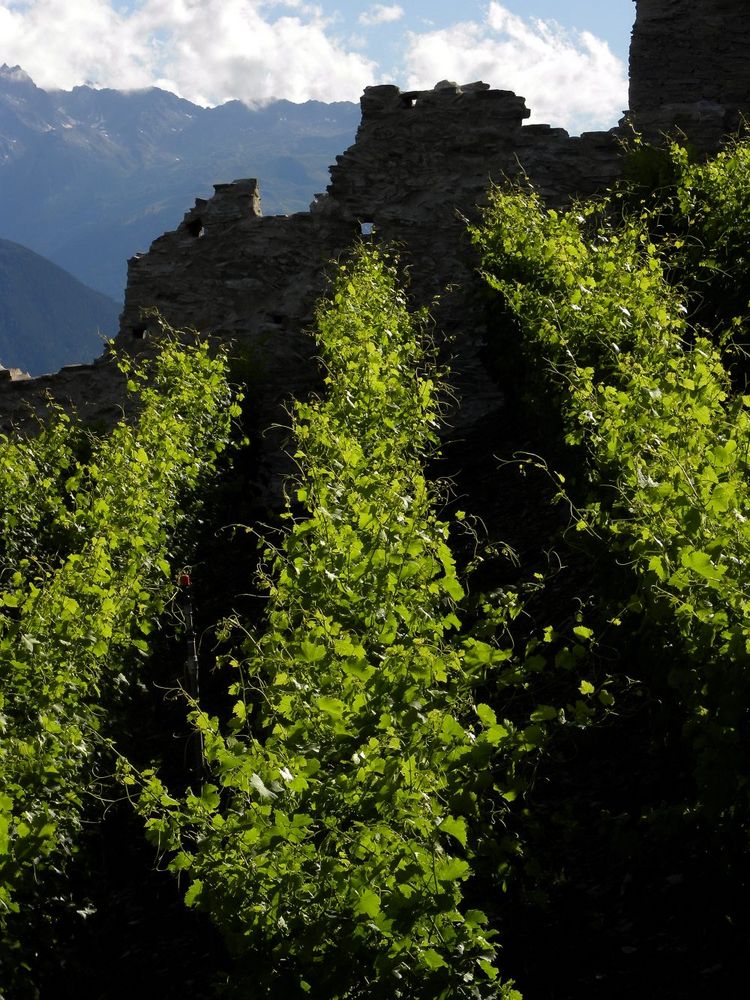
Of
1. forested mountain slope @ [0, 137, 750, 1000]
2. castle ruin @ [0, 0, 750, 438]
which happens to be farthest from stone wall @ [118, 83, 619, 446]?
forested mountain slope @ [0, 137, 750, 1000]

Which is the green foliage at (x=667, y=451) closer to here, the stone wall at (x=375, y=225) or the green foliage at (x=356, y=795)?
the green foliage at (x=356, y=795)

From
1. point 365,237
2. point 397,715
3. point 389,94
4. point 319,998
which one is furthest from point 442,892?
point 389,94

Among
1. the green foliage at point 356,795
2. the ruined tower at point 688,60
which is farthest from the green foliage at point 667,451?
the ruined tower at point 688,60

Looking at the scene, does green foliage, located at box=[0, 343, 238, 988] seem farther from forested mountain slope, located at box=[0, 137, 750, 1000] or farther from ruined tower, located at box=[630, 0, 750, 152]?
ruined tower, located at box=[630, 0, 750, 152]

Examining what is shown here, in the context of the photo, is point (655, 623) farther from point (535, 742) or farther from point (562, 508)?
point (562, 508)

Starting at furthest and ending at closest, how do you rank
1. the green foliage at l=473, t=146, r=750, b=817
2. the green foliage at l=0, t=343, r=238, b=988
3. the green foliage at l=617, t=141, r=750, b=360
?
the green foliage at l=617, t=141, r=750, b=360
the green foliage at l=0, t=343, r=238, b=988
the green foliage at l=473, t=146, r=750, b=817

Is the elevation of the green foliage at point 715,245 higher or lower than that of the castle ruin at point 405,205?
lower

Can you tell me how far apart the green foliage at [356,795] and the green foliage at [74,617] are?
72cm

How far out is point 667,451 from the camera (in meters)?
4.04

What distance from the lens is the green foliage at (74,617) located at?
415 centimetres

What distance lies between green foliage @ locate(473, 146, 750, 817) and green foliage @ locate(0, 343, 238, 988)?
A: 2.19m

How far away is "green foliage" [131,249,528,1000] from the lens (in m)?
2.88

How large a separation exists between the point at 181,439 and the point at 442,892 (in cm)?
560

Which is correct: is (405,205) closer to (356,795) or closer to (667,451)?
(667,451)
